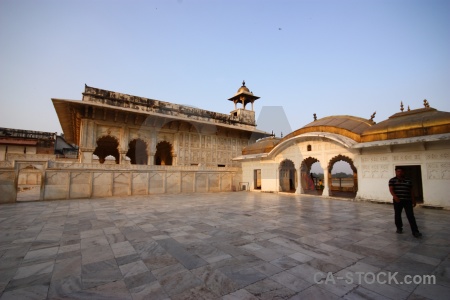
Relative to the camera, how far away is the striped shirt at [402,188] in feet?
15.2

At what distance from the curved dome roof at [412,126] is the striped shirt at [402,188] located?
17.1 ft

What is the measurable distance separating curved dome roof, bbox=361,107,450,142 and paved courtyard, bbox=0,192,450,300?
4246 millimetres

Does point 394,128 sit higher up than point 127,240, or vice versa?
point 394,128

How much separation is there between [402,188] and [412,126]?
5.66 m

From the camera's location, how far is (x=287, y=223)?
5.62 m

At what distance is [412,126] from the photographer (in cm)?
860

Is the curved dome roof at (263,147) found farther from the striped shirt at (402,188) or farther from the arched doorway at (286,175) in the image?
the striped shirt at (402,188)

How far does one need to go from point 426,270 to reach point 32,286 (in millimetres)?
5113

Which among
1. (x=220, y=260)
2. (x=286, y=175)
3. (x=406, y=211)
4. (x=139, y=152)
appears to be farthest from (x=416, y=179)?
(x=139, y=152)

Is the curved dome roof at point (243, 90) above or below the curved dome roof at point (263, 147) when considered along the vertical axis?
above

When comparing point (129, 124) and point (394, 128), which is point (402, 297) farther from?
point (129, 124)

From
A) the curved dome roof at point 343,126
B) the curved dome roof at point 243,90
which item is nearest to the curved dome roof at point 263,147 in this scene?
the curved dome roof at point 343,126

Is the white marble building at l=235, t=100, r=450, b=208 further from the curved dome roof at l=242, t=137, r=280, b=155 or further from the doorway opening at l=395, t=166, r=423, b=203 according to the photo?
the curved dome roof at l=242, t=137, r=280, b=155

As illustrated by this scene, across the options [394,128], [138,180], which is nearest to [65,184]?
[138,180]
